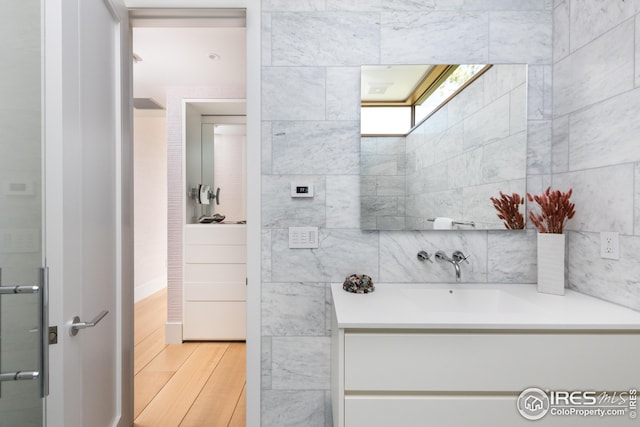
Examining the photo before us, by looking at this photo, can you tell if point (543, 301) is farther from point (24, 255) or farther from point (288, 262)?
point (24, 255)

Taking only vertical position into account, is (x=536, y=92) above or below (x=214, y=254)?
above

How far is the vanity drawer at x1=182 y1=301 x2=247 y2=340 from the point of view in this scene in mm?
2848

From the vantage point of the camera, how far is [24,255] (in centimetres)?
85

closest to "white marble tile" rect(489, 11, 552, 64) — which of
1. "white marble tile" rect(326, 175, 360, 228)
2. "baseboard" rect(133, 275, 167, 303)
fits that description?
"white marble tile" rect(326, 175, 360, 228)

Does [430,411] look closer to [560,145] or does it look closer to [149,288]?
[560,145]

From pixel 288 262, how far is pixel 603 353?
126cm

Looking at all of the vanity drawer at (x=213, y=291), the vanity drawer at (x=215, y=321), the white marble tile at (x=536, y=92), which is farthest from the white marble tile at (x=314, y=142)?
the vanity drawer at (x=215, y=321)

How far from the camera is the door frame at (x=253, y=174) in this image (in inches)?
60.7

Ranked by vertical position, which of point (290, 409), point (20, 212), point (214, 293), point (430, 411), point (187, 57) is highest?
point (187, 57)

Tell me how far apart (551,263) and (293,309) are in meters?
1.22

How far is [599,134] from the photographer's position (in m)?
1.29

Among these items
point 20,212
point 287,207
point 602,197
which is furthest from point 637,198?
point 20,212

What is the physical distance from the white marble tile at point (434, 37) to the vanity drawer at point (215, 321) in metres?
2.41

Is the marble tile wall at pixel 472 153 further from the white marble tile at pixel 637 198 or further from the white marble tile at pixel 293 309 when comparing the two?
the white marble tile at pixel 293 309
